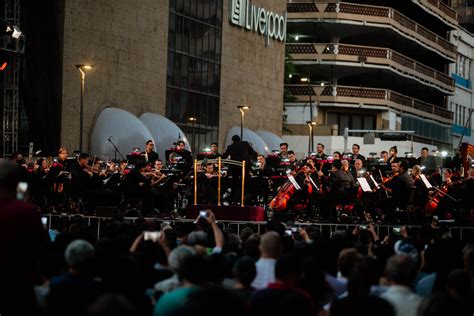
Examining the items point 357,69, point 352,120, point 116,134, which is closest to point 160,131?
point 116,134

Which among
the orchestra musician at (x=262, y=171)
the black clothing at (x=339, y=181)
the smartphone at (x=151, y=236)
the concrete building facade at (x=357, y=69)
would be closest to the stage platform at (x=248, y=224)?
the black clothing at (x=339, y=181)

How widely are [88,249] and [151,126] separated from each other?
42.6 metres

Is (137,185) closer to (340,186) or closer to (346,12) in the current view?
(340,186)

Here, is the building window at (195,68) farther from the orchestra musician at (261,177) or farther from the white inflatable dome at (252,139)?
the orchestra musician at (261,177)

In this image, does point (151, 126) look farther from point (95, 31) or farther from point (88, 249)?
point (88, 249)

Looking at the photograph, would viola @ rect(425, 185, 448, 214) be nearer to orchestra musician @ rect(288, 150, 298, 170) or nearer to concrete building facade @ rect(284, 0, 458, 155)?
orchestra musician @ rect(288, 150, 298, 170)

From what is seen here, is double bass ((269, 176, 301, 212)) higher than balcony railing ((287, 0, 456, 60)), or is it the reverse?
balcony railing ((287, 0, 456, 60))

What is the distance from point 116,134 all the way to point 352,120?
37.9 m

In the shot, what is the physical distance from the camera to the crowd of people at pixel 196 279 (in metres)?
8.31

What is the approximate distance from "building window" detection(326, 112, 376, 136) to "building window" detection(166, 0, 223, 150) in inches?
858

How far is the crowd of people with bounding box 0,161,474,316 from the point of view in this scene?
8312 mm

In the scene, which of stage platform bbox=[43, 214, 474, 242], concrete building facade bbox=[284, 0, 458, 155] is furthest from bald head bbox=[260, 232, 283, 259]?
concrete building facade bbox=[284, 0, 458, 155]

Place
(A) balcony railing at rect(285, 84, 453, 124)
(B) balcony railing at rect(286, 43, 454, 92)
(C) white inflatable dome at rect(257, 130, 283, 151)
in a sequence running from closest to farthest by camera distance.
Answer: (C) white inflatable dome at rect(257, 130, 283, 151) < (B) balcony railing at rect(286, 43, 454, 92) < (A) balcony railing at rect(285, 84, 453, 124)

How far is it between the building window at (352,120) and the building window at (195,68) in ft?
71.5
